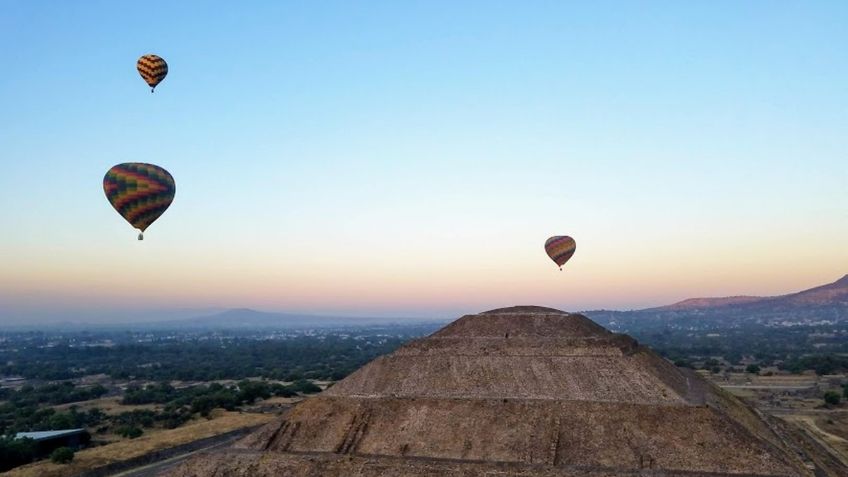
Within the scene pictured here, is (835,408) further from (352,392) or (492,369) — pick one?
(352,392)

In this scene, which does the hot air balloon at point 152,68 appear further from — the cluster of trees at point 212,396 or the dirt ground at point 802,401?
the dirt ground at point 802,401

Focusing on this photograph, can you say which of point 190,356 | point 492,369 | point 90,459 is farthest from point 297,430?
point 190,356

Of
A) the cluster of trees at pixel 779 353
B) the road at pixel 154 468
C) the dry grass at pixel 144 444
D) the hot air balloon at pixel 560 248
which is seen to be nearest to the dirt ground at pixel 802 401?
the cluster of trees at pixel 779 353

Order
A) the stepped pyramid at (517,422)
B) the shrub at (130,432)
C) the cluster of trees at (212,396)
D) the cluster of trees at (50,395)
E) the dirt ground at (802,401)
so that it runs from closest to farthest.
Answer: the stepped pyramid at (517,422) → the dirt ground at (802,401) → the shrub at (130,432) → the cluster of trees at (212,396) → the cluster of trees at (50,395)

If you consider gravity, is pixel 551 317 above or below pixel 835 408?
above

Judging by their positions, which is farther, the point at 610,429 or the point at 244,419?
the point at 244,419

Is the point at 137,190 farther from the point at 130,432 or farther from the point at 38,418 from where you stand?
the point at 38,418

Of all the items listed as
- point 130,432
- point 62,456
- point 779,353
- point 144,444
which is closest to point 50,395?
point 130,432
